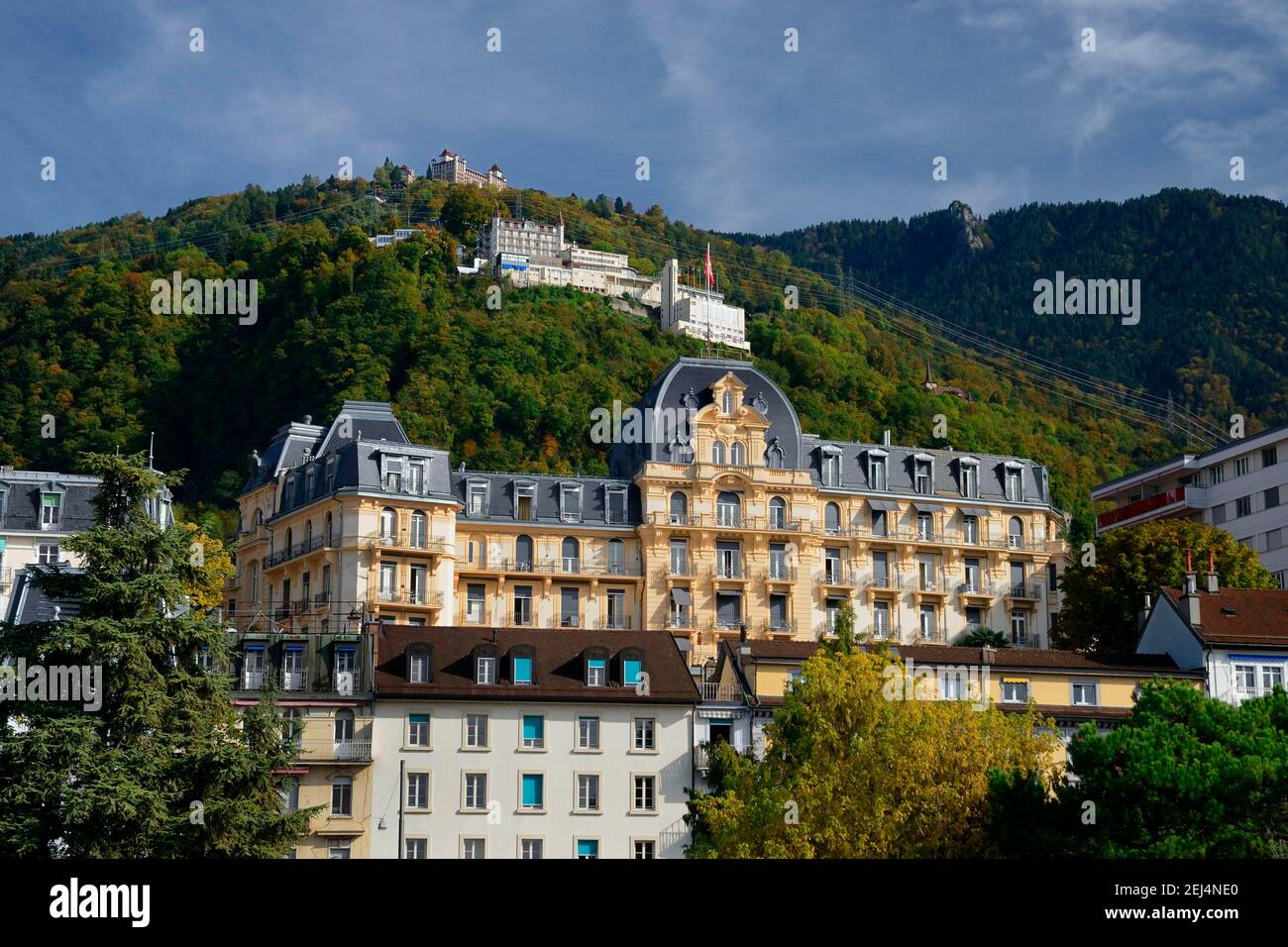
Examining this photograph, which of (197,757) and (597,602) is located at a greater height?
(597,602)

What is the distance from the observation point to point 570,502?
107 meters

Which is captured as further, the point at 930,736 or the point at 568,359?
the point at 568,359

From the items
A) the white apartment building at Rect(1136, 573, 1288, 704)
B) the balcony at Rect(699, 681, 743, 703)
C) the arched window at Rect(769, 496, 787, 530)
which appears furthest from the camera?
the arched window at Rect(769, 496, 787, 530)

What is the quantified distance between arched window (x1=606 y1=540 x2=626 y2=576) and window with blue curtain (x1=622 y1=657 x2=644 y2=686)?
116ft

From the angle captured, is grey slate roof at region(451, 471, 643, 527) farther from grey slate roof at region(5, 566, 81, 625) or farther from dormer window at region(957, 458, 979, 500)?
grey slate roof at region(5, 566, 81, 625)

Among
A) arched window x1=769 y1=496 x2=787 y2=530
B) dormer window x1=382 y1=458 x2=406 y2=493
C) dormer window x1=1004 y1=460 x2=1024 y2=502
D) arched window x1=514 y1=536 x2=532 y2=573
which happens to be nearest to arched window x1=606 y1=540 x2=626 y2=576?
arched window x1=514 y1=536 x2=532 y2=573

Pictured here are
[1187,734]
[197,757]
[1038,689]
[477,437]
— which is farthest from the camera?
[477,437]

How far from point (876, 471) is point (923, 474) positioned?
10.8ft

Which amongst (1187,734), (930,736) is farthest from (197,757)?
(1187,734)

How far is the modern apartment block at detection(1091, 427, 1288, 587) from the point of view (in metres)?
110

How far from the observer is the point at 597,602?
105 m

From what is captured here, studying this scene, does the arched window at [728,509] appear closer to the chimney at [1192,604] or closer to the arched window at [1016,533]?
the arched window at [1016,533]
